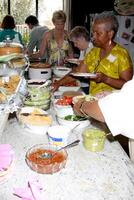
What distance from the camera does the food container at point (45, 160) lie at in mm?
1194

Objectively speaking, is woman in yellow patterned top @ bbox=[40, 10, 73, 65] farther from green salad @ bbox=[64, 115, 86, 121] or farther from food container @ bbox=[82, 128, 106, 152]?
food container @ bbox=[82, 128, 106, 152]

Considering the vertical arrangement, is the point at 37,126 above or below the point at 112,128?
below

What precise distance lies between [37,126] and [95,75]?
87 centimetres

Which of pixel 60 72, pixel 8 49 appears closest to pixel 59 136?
pixel 8 49

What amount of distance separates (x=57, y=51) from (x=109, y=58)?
48.0 inches

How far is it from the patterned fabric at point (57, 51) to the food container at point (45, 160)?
2.18 m

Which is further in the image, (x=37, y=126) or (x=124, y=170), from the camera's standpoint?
(x=37, y=126)

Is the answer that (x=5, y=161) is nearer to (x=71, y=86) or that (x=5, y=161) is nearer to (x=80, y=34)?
(x=71, y=86)

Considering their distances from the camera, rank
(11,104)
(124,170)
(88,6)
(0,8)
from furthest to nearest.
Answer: (0,8) < (88,6) < (11,104) < (124,170)

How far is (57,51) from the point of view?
348 cm

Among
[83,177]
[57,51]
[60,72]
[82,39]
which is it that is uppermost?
[82,39]

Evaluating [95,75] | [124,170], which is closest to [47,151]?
[124,170]

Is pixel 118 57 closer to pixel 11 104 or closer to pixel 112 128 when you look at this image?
pixel 11 104

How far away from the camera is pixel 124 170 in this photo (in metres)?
1.26
